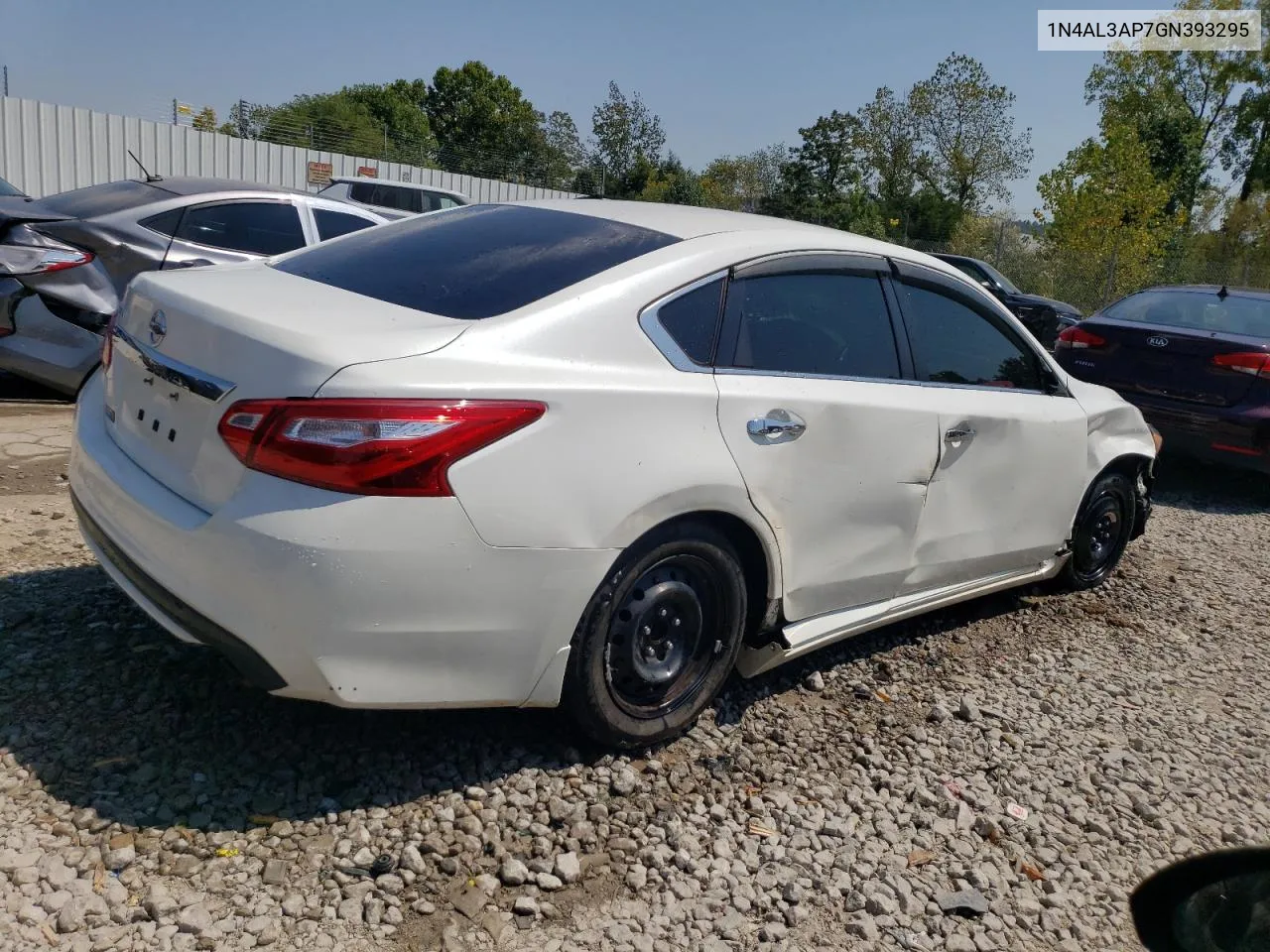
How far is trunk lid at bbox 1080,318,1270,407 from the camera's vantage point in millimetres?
7324

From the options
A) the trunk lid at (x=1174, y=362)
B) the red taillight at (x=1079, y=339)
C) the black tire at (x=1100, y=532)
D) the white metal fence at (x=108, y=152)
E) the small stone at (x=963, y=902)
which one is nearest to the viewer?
the small stone at (x=963, y=902)

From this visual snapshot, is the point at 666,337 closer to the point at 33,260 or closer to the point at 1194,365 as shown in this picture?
the point at 33,260

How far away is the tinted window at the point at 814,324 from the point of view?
3.25 m

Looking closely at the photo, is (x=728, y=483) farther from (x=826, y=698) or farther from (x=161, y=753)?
(x=161, y=753)

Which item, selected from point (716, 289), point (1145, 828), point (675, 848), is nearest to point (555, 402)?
point (716, 289)

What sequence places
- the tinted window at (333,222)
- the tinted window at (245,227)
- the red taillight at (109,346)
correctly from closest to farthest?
the red taillight at (109,346), the tinted window at (245,227), the tinted window at (333,222)

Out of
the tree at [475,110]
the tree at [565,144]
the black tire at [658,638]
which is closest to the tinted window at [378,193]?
the black tire at [658,638]

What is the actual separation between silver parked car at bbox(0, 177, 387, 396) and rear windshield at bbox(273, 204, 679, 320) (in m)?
3.35

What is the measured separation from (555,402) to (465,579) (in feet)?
1.65

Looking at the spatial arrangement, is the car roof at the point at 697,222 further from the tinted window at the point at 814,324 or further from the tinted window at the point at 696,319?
the tinted window at the point at 696,319

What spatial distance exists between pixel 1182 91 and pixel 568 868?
1973 inches

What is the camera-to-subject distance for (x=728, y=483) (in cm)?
299

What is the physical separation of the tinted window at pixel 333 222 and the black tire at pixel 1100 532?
5.33 metres

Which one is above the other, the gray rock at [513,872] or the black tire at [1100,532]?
the black tire at [1100,532]
